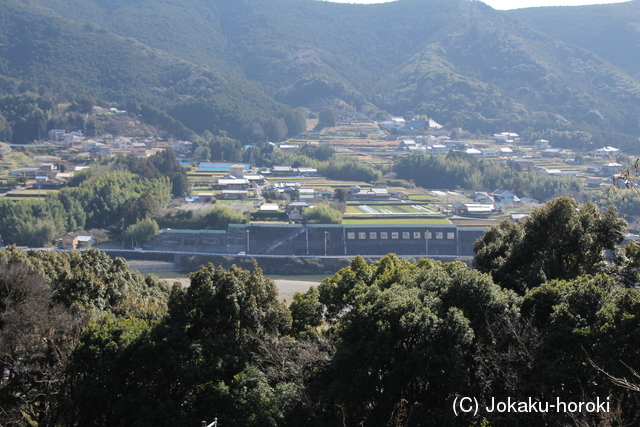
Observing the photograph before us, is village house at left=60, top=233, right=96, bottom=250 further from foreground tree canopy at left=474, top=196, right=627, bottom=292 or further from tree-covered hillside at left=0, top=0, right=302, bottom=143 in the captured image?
tree-covered hillside at left=0, top=0, right=302, bottom=143

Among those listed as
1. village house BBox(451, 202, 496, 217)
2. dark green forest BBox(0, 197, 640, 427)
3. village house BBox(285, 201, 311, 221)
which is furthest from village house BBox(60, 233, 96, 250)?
dark green forest BBox(0, 197, 640, 427)

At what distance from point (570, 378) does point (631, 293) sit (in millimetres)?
1314

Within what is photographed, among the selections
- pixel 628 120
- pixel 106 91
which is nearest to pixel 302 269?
pixel 106 91

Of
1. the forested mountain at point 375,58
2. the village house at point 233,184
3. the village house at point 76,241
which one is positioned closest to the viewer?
the village house at point 76,241

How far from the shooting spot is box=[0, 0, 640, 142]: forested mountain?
77.2m

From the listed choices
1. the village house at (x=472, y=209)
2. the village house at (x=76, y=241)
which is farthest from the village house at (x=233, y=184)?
the village house at (x=472, y=209)

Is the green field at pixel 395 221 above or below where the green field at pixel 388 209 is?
below

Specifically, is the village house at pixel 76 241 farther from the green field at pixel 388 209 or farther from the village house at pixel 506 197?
the village house at pixel 506 197

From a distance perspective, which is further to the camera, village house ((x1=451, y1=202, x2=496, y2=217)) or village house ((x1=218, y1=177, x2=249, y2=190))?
village house ((x1=218, y1=177, x2=249, y2=190))

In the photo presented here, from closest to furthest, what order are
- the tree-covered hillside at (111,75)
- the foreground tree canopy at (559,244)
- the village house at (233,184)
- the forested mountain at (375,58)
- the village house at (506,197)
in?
the foreground tree canopy at (559,244)
the village house at (506,197)
the village house at (233,184)
the tree-covered hillside at (111,75)
the forested mountain at (375,58)

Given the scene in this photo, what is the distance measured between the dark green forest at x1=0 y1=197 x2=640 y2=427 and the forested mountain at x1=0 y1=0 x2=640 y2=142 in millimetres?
57684

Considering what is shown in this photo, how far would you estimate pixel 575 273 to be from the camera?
11.8 metres

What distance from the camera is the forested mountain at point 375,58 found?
3039 inches

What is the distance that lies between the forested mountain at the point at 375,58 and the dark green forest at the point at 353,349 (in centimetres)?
5768
